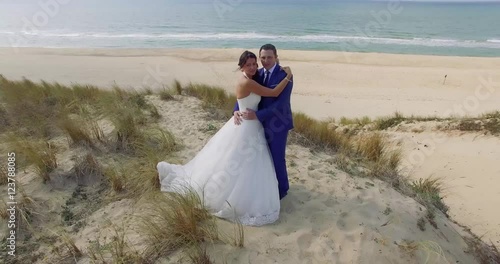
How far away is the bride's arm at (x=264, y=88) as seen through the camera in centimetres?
365

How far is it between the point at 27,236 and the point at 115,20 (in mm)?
44749

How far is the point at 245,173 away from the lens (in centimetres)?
378

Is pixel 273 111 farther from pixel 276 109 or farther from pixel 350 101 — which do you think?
pixel 350 101

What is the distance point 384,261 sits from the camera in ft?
11.6

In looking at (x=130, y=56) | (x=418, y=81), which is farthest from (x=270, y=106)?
(x=130, y=56)

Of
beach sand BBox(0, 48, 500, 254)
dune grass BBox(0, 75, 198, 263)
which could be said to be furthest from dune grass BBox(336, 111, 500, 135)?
dune grass BBox(0, 75, 198, 263)

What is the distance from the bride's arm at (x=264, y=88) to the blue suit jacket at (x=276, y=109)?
66 millimetres

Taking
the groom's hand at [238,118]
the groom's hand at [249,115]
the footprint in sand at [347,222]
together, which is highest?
the groom's hand at [249,115]

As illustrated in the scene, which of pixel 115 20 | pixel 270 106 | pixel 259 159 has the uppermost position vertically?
pixel 270 106

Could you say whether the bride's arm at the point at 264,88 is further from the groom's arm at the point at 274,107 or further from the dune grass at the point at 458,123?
the dune grass at the point at 458,123

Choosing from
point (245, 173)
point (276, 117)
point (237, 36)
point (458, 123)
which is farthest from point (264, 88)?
point (237, 36)

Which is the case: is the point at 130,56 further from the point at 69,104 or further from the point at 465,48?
the point at 465,48

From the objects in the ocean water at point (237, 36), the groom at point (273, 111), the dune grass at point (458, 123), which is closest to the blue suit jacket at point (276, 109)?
the groom at point (273, 111)

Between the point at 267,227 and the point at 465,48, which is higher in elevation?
the point at 267,227
